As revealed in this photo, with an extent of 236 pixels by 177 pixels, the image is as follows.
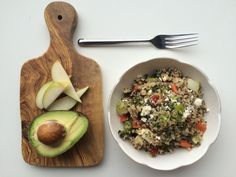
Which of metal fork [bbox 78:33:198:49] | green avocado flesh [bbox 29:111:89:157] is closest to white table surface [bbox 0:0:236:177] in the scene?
metal fork [bbox 78:33:198:49]

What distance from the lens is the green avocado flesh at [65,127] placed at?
3.85 feet

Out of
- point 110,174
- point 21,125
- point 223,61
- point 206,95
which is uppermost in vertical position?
point 223,61

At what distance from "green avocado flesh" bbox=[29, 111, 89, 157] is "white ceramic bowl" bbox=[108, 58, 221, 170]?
0.10 m

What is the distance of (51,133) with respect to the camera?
1.13 m

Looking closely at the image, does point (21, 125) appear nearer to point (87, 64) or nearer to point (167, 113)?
point (87, 64)

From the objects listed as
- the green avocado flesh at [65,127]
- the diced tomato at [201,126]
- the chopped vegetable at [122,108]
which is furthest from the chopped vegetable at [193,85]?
the green avocado flesh at [65,127]

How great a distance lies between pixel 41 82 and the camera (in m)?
1.29

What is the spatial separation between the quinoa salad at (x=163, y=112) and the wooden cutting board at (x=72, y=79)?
0.10 m

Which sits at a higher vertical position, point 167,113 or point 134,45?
point 134,45

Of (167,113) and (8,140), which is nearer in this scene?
(167,113)

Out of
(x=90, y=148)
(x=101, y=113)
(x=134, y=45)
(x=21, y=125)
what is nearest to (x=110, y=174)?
(x=90, y=148)

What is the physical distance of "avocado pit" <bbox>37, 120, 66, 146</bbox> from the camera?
1136 mm

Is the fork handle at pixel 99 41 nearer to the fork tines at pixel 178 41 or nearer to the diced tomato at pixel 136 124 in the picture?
the fork tines at pixel 178 41

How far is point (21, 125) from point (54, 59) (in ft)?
0.86
